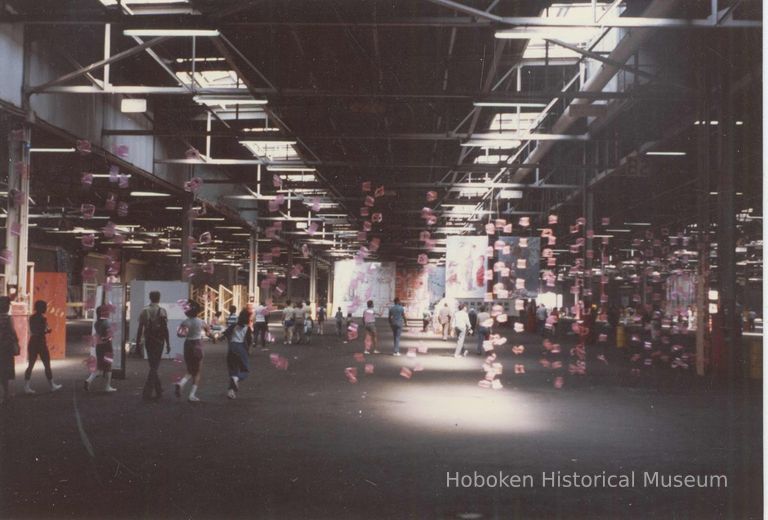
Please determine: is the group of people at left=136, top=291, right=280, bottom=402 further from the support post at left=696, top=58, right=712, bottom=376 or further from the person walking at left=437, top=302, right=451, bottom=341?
the person walking at left=437, top=302, right=451, bottom=341

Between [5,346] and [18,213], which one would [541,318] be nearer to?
[18,213]

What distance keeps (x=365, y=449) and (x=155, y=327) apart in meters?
6.02

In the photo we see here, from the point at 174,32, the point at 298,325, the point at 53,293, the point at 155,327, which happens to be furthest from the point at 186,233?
the point at 174,32

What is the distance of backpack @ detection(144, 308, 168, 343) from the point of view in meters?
13.4

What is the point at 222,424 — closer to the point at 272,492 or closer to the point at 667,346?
the point at 272,492

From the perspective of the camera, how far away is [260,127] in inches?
930

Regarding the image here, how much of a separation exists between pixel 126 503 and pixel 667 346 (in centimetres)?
2728

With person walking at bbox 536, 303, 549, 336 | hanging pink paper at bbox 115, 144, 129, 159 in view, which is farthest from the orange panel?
person walking at bbox 536, 303, 549, 336

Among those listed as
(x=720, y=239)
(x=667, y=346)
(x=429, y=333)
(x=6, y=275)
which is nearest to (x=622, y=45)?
(x=720, y=239)

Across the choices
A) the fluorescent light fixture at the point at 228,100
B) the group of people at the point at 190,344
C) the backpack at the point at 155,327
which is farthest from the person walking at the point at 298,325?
the backpack at the point at 155,327

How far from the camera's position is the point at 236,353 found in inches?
541

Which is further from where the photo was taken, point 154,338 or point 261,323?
point 261,323

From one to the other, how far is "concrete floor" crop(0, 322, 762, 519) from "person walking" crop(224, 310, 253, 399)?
34cm

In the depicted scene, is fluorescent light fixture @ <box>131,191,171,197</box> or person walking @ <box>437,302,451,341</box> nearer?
fluorescent light fixture @ <box>131,191,171,197</box>
